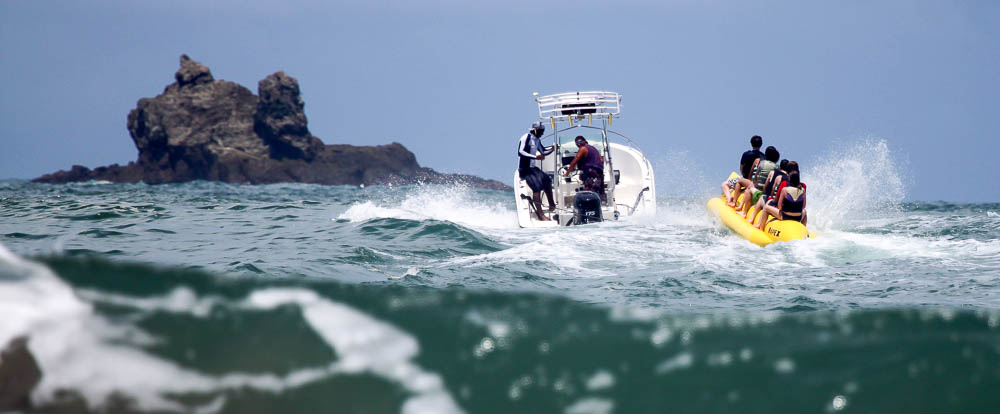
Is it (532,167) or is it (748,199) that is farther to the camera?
(532,167)

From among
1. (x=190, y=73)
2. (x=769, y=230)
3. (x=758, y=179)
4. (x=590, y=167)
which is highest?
(x=190, y=73)

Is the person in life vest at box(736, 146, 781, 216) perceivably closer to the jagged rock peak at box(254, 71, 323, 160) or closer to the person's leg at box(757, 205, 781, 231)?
the person's leg at box(757, 205, 781, 231)

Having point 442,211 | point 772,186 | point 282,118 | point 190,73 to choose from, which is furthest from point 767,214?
point 190,73

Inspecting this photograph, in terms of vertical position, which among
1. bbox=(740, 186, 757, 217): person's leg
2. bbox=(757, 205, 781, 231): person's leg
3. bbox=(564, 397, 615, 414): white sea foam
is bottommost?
bbox=(564, 397, 615, 414): white sea foam

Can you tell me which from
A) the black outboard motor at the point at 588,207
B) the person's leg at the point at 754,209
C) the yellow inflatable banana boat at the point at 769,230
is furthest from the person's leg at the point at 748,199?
the black outboard motor at the point at 588,207

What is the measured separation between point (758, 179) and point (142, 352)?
344 inches

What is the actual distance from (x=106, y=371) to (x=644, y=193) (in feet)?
30.5

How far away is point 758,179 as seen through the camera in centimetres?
938

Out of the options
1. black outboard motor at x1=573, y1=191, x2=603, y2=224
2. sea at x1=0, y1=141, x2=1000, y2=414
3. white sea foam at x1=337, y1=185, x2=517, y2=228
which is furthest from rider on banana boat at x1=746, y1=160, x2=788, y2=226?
sea at x1=0, y1=141, x2=1000, y2=414

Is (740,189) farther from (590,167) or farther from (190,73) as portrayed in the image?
(190,73)

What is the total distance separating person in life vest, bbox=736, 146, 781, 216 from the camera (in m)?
9.09

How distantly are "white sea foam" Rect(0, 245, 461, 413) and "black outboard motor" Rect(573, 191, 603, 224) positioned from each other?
7.45 m

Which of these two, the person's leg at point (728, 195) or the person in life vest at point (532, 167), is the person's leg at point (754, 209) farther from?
the person in life vest at point (532, 167)

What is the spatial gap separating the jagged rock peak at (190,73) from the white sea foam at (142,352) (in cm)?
5082
